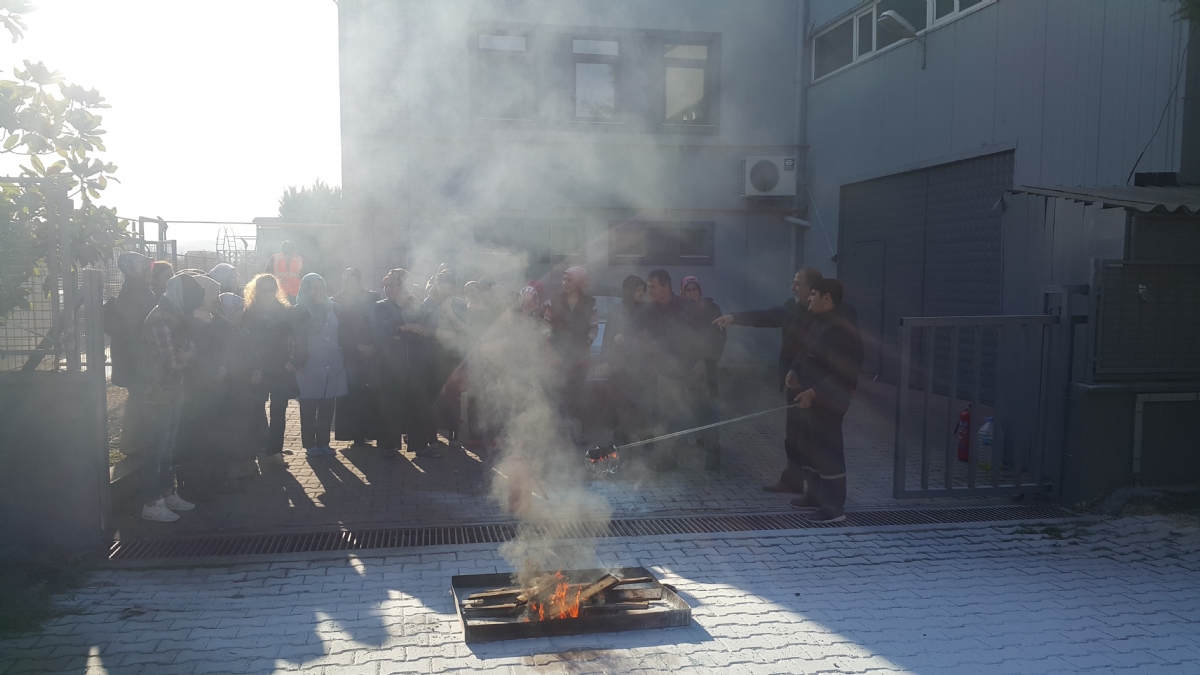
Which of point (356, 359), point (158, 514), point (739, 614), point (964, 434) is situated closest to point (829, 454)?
point (739, 614)

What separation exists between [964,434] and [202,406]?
6.38 metres

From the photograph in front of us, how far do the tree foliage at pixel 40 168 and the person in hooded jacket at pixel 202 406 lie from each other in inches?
36.8

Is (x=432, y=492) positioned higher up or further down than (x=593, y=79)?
further down

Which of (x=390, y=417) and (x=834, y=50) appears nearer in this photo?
(x=390, y=417)

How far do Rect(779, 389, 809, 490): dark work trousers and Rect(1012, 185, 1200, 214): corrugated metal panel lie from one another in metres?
2.38

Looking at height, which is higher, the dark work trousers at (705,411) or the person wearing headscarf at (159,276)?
the person wearing headscarf at (159,276)

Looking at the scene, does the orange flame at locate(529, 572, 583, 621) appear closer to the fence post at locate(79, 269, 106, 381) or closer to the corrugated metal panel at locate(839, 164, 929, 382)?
the fence post at locate(79, 269, 106, 381)

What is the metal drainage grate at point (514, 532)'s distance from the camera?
18.0 ft

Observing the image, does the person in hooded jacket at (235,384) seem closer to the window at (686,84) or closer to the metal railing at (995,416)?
the metal railing at (995,416)

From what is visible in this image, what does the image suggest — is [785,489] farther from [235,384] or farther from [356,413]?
[235,384]

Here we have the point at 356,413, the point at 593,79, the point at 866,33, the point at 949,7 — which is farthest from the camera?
the point at 593,79

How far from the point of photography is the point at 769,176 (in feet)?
45.3

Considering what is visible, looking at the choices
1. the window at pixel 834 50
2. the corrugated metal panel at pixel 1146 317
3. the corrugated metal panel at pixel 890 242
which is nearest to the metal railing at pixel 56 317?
the corrugated metal panel at pixel 1146 317

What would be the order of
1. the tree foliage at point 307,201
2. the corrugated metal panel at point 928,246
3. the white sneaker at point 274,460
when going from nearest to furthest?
the white sneaker at point 274,460, the corrugated metal panel at point 928,246, the tree foliage at point 307,201
